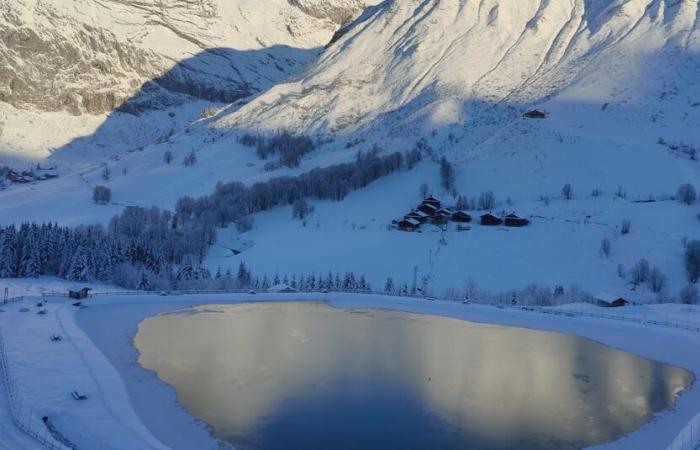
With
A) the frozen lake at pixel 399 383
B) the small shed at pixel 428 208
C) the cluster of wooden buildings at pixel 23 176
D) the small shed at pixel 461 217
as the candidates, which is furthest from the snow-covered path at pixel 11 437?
the cluster of wooden buildings at pixel 23 176

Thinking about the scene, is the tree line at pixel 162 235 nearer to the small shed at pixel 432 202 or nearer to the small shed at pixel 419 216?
the small shed at pixel 432 202

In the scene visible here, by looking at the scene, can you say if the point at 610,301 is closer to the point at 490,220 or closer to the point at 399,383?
the point at 490,220

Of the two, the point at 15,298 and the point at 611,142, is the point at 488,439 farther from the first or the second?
the point at 611,142

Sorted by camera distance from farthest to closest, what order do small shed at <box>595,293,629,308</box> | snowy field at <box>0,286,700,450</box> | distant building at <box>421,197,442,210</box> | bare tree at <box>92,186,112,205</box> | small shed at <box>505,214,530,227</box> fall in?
bare tree at <box>92,186,112,205</box>
distant building at <box>421,197,442,210</box>
small shed at <box>505,214,530,227</box>
small shed at <box>595,293,629,308</box>
snowy field at <box>0,286,700,450</box>

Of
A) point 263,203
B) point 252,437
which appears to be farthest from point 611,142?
point 252,437

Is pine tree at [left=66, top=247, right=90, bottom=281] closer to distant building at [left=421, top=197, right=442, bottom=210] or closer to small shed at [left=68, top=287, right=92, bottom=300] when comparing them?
small shed at [left=68, top=287, right=92, bottom=300]

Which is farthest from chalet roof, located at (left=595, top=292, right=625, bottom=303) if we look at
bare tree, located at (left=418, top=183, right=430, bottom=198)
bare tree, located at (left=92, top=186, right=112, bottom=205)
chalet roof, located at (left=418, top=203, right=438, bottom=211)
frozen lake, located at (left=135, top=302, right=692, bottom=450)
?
bare tree, located at (left=92, top=186, right=112, bottom=205)
